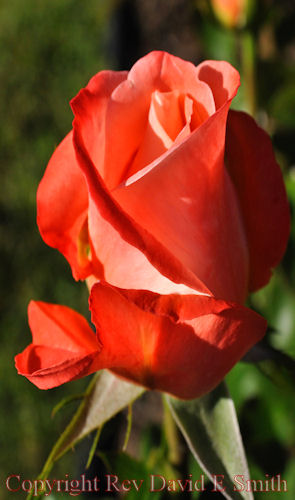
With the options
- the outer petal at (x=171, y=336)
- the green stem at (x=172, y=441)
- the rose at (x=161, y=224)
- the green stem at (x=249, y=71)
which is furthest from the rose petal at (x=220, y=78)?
the green stem at (x=249, y=71)

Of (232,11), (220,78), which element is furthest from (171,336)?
(232,11)

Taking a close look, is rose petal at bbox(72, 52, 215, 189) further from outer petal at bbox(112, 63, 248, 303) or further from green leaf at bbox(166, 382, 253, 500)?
green leaf at bbox(166, 382, 253, 500)

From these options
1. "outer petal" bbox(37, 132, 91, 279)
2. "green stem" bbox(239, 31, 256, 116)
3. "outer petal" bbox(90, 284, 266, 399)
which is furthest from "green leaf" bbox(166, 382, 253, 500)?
"green stem" bbox(239, 31, 256, 116)

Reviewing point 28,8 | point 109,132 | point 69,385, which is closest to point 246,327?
point 109,132

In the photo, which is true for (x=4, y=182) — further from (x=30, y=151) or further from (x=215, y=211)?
(x=215, y=211)

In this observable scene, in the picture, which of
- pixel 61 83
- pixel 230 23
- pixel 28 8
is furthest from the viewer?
pixel 28 8

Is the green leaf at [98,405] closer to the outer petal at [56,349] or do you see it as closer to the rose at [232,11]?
the outer petal at [56,349]
